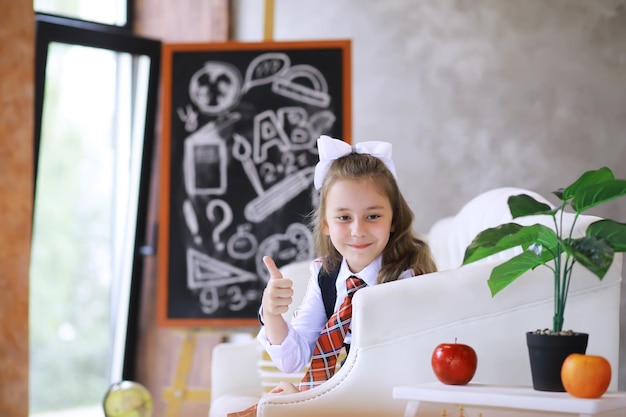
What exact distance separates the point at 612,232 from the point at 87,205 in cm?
294

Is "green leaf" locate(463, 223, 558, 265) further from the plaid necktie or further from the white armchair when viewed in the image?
the plaid necktie

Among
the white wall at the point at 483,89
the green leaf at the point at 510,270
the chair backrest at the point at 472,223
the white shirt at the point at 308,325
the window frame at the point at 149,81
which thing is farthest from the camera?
the window frame at the point at 149,81

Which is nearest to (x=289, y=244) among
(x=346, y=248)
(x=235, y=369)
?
(x=235, y=369)

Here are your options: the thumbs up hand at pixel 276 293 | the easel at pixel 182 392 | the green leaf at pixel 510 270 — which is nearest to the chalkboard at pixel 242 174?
the easel at pixel 182 392

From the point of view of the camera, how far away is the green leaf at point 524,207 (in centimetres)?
170

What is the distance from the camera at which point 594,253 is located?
63.8 inches

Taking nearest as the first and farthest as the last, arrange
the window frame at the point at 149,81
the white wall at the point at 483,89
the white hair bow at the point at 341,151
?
the white hair bow at the point at 341,151 → the white wall at the point at 483,89 → the window frame at the point at 149,81

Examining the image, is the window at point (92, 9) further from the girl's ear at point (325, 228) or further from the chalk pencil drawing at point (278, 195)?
the girl's ear at point (325, 228)

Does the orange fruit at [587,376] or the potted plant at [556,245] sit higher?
the potted plant at [556,245]

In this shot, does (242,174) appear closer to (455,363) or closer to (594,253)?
(455,363)

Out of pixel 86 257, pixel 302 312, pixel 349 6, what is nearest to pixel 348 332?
pixel 302 312

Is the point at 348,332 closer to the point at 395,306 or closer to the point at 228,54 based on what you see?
the point at 395,306

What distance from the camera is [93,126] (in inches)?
163

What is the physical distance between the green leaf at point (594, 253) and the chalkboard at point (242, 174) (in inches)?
70.3
